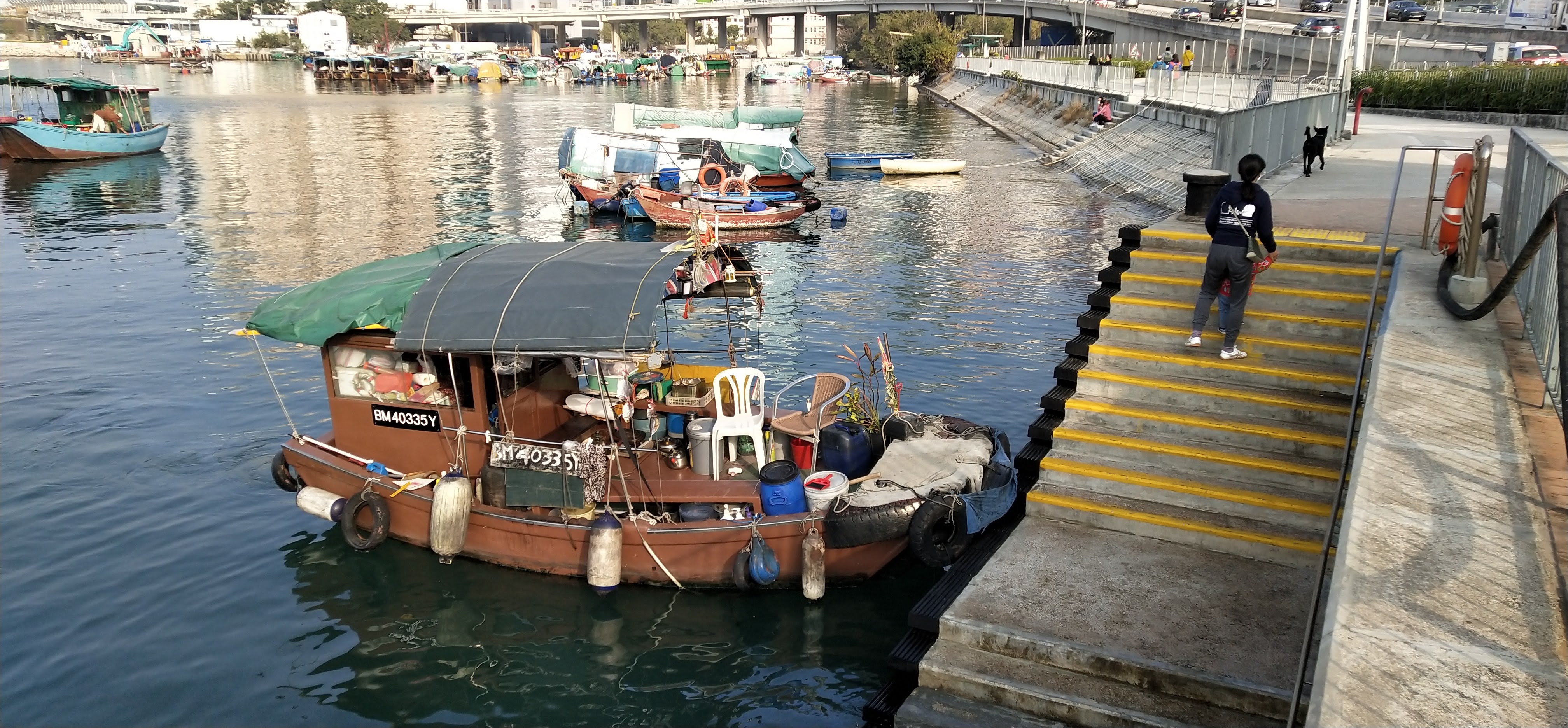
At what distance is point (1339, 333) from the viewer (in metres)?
11.3

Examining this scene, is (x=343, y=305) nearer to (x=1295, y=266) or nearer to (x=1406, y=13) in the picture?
(x=1295, y=266)

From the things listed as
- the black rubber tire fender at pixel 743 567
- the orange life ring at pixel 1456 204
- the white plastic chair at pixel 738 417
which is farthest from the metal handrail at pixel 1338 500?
the white plastic chair at pixel 738 417

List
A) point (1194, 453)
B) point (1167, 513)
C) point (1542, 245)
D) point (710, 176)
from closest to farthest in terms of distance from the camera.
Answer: point (1542, 245)
point (1167, 513)
point (1194, 453)
point (710, 176)

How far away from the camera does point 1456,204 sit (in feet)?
38.0

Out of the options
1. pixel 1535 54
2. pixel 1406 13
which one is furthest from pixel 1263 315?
pixel 1406 13

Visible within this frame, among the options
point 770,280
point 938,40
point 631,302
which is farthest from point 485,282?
point 938,40

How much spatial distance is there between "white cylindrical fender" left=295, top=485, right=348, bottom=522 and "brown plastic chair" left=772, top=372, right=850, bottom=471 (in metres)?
5.63

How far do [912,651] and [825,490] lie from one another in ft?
10.6

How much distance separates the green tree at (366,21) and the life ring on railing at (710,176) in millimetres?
167230

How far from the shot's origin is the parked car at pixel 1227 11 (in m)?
79.4

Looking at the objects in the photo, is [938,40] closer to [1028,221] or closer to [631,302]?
[1028,221]

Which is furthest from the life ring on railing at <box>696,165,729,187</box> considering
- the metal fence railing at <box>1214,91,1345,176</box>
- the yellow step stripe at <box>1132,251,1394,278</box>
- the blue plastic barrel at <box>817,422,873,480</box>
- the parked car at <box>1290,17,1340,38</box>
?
the parked car at <box>1290,17,1340,38</box>

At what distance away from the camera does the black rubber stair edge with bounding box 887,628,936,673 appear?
29.2 feet

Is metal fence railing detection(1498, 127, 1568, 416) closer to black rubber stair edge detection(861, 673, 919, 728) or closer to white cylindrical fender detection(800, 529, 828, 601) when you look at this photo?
black rubber stair edge detection(861, 673, 919, 728)
